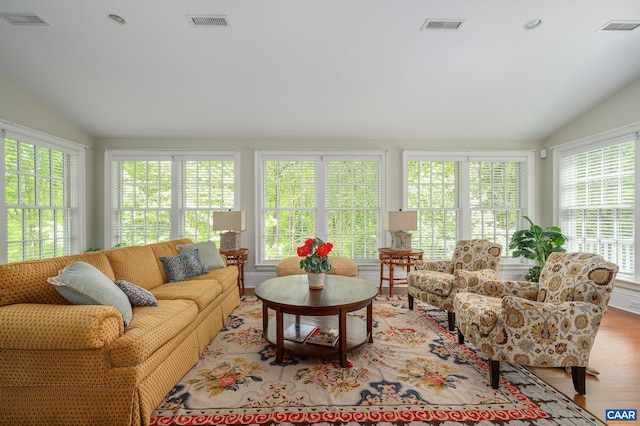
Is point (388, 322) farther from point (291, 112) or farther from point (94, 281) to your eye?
point (291, 112)

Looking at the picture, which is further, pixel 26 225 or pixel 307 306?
pixel 26 225

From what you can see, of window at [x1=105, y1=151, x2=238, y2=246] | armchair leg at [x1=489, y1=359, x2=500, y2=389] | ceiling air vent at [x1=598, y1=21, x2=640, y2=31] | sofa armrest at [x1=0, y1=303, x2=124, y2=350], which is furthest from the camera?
window at [x1=105, y1=151, x2=238, y2=246]

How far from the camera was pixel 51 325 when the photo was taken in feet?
5.14

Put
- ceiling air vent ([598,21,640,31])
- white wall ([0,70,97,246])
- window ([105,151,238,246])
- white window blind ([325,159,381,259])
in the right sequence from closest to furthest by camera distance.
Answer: ceiling air vent ([598,21,640,31]) < white wall ([0,70,97,246]) < window ([105,151,238,246]) < white window blind ([325,159,381,259])

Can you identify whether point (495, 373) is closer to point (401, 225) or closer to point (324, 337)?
point (324, 337)

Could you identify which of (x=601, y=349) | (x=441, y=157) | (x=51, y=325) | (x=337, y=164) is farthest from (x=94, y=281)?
(x=441, y=157)

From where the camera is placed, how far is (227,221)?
14.1 feet

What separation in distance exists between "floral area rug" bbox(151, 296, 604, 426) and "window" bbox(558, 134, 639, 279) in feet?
10.5

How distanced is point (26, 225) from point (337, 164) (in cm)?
440

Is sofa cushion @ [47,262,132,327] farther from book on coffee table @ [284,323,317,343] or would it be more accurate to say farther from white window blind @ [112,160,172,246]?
white window blind @ [112,160,172,246]

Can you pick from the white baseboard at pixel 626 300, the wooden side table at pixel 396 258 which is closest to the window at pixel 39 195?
the wooden side table at pixel 396 258

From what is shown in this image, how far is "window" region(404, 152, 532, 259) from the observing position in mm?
4984

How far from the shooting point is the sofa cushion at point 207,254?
3.56m

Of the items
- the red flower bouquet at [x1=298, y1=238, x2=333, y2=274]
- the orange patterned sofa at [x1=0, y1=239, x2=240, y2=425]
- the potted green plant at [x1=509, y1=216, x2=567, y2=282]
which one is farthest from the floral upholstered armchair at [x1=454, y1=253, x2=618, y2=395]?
the potted green plant at [x1=509, y1=216, x2=567, y2=282]
